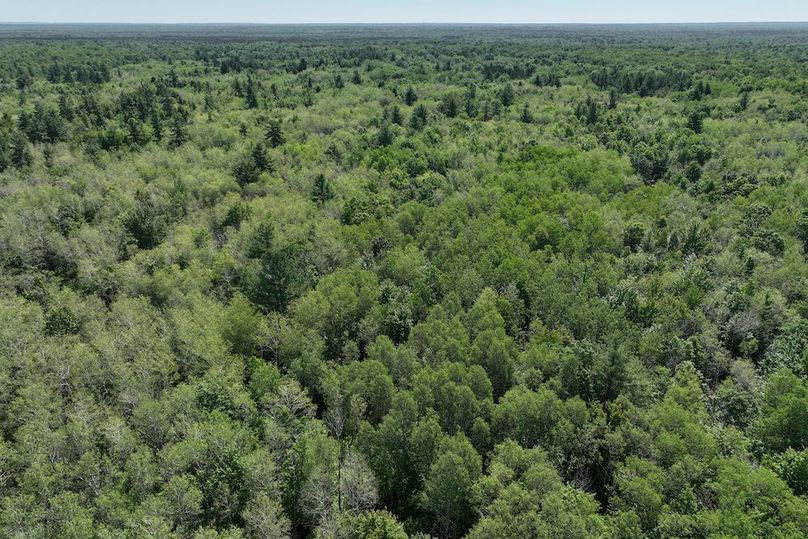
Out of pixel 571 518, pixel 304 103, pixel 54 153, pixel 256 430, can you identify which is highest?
pixel 304 103

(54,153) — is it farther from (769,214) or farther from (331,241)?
(769,214)

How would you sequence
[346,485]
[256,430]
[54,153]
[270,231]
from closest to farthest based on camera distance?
1. [346,485]
2. [256,430]
3. [270,231]
4. [54,153]

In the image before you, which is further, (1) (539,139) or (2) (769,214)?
(1) (539,139)

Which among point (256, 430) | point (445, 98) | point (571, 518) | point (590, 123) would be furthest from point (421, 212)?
point (445, 98)

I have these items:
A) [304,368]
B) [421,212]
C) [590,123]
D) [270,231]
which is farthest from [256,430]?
[590,123]

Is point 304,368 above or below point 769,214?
below

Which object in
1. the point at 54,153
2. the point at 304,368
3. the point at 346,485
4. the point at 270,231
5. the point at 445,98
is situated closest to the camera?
the point at 346,485

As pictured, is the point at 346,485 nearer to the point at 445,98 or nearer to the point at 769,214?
the point at 769,214
